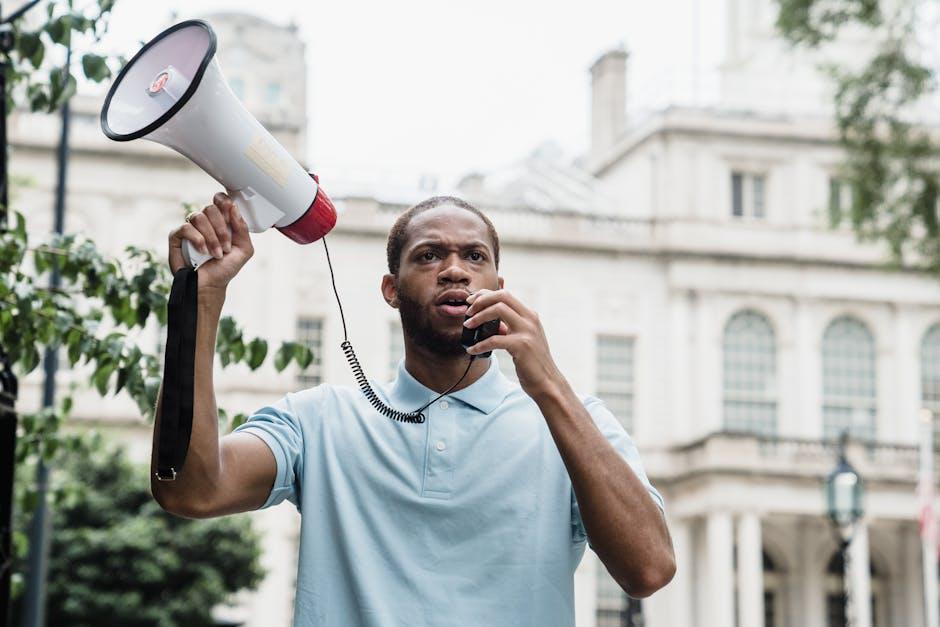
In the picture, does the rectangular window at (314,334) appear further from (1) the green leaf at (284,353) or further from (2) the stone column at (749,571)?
(1) the green leaf at (284,353)

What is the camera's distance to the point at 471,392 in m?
2.51

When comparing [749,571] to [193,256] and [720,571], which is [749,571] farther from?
[193,256]

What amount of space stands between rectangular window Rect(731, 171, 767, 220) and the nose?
33.2 m

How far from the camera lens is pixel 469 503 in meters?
2.34

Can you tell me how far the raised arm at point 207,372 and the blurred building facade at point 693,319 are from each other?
2844cm

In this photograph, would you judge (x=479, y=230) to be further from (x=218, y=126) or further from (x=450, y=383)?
(x=218, y=126)

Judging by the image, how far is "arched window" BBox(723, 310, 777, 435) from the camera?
33.8 meters

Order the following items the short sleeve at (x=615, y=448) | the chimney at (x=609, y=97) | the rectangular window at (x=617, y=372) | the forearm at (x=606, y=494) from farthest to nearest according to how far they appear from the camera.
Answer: the chimney at (x=609, y=97) < the rectangular window at (x=617, y=372) < the short sleeve at (x=615, y=448) < the forearm at (x=606, y=494)

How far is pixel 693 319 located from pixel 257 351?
29787 millimetres

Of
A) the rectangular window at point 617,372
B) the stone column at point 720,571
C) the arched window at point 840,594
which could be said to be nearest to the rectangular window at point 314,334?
the rectangular window at point 617,372

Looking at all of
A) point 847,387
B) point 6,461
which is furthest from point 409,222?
point 847,387

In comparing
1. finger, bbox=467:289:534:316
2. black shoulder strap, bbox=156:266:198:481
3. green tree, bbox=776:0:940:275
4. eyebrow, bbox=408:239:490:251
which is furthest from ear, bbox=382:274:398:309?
green tree, bbox=776:0:940:275

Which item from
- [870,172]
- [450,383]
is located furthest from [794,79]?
[450,383]

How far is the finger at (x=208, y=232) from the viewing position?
2.27 meters
